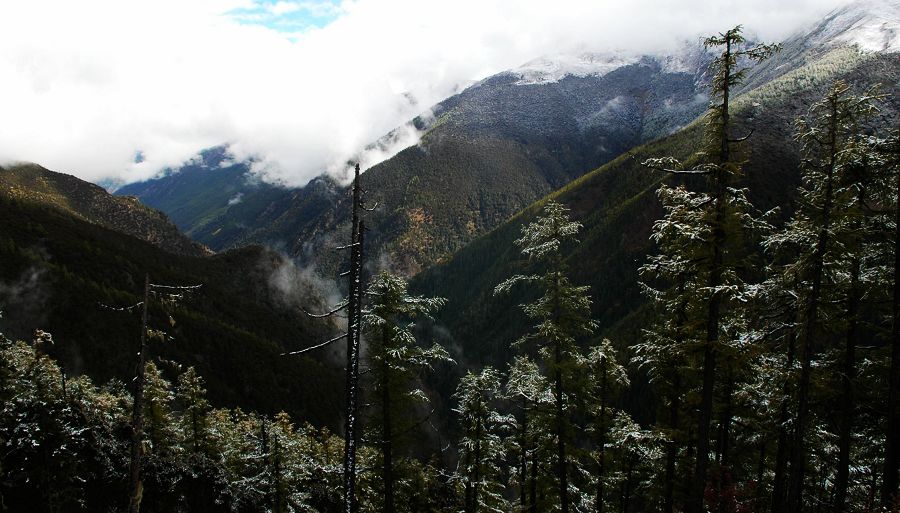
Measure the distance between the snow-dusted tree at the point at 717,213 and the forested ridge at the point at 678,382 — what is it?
63 mm

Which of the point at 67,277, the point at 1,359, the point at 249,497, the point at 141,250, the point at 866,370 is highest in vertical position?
the point at 141,250

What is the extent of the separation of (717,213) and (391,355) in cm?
1208

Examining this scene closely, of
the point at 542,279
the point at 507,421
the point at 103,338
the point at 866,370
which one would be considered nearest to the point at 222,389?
the point at 103,338

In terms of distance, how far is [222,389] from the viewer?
315 ft

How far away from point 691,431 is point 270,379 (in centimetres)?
9964

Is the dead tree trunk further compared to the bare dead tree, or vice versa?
the bare dead tree

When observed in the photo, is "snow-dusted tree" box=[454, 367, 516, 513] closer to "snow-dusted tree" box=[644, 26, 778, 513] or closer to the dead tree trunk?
"snow-dusted tree" box=[644, 26, 778, 513]

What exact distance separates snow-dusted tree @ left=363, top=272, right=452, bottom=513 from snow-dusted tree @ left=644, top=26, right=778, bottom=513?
32.1ft

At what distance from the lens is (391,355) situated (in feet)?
64.7

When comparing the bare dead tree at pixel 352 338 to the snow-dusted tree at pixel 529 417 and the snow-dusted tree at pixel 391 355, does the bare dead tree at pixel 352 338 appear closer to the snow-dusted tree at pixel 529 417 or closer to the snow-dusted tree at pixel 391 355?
the snow-dusted tree at pixel 391 355

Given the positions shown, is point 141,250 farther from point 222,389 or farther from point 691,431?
point 691,431

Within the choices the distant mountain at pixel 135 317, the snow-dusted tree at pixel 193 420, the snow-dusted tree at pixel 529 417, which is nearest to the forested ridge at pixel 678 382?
the snow-dusted tree at pixel 529 417

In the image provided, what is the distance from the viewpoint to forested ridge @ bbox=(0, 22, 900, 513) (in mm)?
14375

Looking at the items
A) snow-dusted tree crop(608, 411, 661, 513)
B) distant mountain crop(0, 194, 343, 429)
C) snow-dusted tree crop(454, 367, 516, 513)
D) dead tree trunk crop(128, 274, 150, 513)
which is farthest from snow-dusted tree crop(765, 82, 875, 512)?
distant mountain crop(0, 194, 343, 429)
